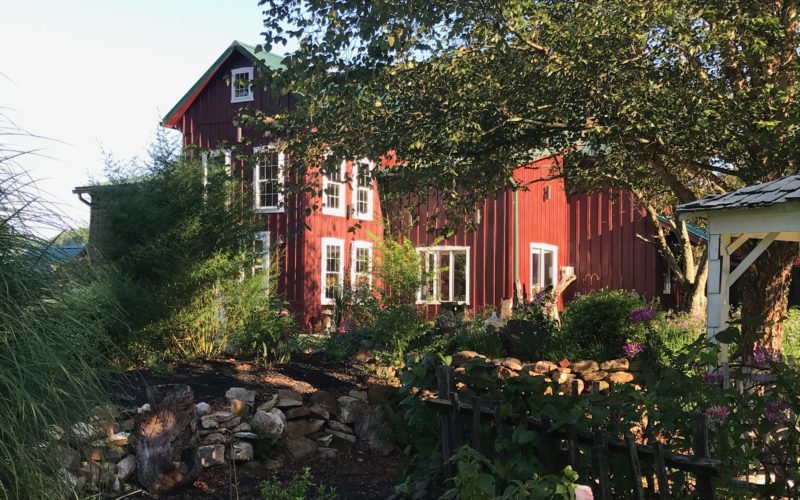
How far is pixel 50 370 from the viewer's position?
9.64ft

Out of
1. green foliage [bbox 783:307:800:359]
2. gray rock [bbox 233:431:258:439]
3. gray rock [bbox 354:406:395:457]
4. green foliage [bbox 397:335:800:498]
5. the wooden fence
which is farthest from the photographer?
green foliage [bbox 783:307:800:359]

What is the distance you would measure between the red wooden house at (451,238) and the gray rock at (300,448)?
25.3 ft

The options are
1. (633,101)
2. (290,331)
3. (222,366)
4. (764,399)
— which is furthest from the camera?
(290,331)

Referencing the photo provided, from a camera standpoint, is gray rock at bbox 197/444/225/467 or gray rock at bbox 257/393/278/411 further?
gray rock at bbox 257/393/278/411

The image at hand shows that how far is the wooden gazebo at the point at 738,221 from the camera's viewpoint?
240 inches

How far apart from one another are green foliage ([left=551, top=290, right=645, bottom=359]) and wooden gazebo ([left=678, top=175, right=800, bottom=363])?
1.95 metres

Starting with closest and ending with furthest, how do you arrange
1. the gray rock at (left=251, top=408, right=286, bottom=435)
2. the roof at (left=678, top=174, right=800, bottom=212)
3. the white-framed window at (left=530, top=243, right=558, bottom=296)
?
1. the roof at (left=678, top=174, right=800, bottom=212)
2. the gray rock at (left=251, top=408, right=286, bottom=435)
3. the white-framed window at (left=530, top=243, right=558, bottom=296)

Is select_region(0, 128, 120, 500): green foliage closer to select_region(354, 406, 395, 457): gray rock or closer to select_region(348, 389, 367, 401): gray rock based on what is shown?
select_region(354, 406, 395, 457): gray rock

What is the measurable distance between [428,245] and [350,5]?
11.2 m

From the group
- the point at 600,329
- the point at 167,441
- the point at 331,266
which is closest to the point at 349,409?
the point at 167,441

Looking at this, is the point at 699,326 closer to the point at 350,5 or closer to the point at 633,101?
the point at 633,101

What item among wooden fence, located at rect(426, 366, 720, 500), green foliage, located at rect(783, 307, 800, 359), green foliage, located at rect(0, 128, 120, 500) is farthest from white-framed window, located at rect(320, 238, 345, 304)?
green foliage, located at rect(0, 128, 120, 500)

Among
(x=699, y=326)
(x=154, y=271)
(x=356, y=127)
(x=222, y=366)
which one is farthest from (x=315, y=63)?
(x=699, y=326)

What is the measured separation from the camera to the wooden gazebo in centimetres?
609
